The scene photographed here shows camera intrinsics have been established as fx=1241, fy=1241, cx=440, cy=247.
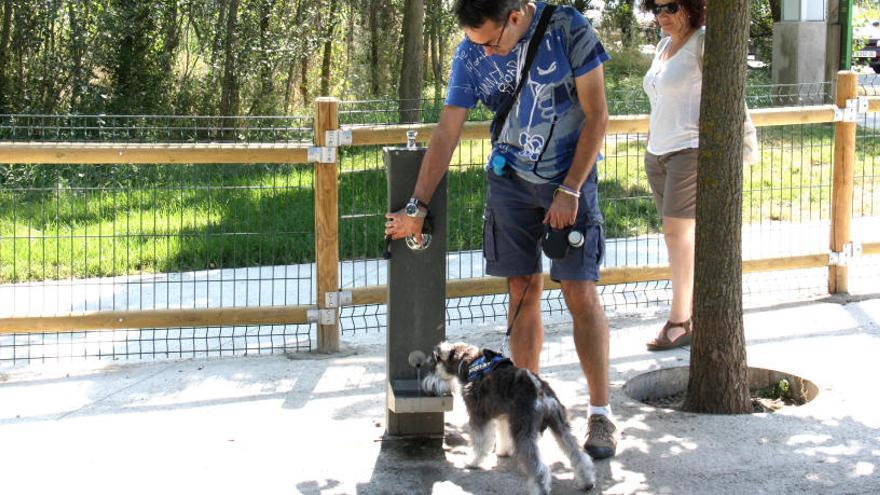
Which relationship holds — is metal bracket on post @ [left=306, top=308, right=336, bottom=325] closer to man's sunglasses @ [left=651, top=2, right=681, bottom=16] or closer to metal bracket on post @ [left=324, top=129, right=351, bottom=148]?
metal bracket on post @ [left=324, top=129, right=351, bottom=148]

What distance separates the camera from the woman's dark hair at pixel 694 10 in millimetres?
6777

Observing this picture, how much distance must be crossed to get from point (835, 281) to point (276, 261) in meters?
3.79

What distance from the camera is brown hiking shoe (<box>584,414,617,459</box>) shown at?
5266 mm

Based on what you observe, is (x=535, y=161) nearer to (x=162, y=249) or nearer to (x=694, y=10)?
(x=694, y=10)

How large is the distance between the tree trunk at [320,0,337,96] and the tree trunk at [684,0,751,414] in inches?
466

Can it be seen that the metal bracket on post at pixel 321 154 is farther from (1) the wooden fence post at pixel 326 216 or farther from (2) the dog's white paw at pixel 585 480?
(2) the dog's white paw at pixel 585 480

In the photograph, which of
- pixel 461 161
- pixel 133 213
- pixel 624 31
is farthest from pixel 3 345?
pixel 624 31

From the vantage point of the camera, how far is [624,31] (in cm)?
2481

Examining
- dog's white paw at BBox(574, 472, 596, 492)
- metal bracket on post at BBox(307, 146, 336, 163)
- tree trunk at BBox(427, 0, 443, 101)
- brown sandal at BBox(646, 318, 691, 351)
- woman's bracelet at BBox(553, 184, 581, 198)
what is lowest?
dog's white paw at BBox(574, 472, 596, 492)

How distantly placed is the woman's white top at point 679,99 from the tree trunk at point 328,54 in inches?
421

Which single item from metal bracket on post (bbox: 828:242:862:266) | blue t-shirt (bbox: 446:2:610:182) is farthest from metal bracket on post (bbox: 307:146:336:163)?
metal bracket on post (bbox: 828:242:862:266)

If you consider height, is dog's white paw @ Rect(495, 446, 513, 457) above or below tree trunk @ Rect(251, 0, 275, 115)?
below

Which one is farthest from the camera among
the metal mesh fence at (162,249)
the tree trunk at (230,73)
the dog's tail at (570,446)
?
the tree trunk at (230,73)

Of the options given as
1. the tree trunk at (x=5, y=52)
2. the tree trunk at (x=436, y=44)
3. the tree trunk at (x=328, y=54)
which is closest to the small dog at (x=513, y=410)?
the tree trunk at (x=5, y=52)
